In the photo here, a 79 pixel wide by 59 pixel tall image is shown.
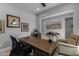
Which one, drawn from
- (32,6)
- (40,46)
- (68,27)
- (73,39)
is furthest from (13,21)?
(73,39)

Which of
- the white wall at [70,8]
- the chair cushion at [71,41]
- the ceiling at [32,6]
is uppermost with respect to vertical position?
the ceiling at [32,6]

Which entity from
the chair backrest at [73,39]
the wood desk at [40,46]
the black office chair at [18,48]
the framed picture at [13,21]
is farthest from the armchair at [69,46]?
the framed picture at [13,21]

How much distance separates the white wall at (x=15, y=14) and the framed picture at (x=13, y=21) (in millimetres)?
55

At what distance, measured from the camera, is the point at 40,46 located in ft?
5.38

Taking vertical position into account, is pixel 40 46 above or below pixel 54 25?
below

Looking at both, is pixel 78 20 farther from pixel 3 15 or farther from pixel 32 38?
pixel 3 15

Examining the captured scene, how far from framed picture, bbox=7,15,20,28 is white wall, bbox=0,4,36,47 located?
0.18 ft

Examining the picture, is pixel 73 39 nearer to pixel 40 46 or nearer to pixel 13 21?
pixel 40 46

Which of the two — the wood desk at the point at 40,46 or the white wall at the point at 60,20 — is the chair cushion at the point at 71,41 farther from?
the wood desk at the point at 40,46

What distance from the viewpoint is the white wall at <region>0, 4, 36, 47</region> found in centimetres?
159

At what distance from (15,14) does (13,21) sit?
13 centimetres

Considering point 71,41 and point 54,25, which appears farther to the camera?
point 54,25

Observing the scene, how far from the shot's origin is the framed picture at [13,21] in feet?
5.33

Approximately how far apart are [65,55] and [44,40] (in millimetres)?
455
